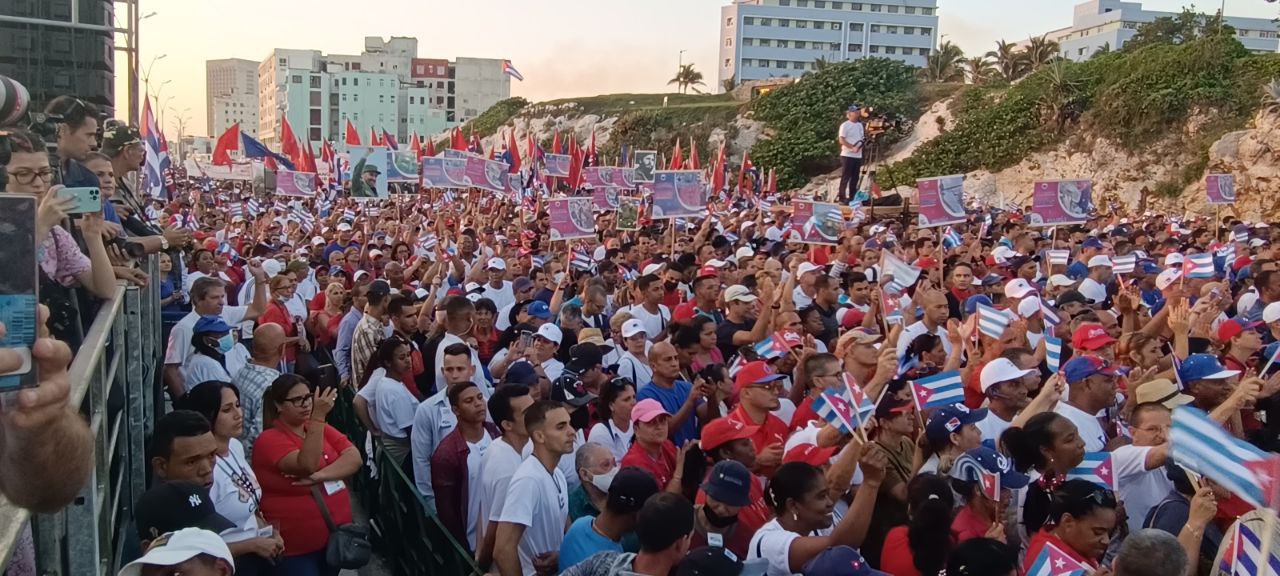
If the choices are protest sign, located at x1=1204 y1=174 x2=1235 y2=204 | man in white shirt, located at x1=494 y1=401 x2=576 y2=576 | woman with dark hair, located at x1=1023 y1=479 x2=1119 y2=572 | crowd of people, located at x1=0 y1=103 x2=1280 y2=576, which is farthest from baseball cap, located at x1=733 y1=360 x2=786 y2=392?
protest sign, located at x1=1204 y1=174 x2=1235 y2=204

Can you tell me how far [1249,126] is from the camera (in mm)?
26547

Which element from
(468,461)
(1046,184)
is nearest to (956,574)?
(468,461)

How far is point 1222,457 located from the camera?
9.51 ft

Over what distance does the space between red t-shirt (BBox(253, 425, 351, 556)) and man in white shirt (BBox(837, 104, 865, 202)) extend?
22329mm

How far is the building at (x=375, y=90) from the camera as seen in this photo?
392ft

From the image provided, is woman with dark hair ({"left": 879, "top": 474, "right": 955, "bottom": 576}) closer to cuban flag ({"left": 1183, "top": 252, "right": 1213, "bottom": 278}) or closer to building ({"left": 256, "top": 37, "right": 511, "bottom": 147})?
cuban flag ({"left": 1183, "top": 252, "right": 1213, "bottom": 278})

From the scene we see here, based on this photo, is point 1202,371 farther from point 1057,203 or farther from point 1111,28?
point 1111,28

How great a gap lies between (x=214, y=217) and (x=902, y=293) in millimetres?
16238

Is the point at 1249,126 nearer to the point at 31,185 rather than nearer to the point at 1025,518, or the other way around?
the point at 1025,518

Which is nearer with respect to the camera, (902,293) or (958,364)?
(958,364)

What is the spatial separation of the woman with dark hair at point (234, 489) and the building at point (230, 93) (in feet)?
502

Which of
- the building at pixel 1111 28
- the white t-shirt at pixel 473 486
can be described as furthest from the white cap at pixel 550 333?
the building at pixel 1111 28

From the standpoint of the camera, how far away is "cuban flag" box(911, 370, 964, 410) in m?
5.27

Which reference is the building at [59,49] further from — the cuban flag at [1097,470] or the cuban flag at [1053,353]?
the cuban flag at [1053,353]
